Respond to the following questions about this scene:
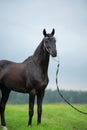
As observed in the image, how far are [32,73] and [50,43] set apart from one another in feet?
4.37

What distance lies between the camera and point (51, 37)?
43.1ft

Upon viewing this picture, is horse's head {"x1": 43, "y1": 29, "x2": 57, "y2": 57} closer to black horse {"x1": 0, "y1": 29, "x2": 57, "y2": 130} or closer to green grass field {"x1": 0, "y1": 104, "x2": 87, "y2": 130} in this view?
black horse {"x1": 0, "y1": 29, "x2": 57, "y2": 130}

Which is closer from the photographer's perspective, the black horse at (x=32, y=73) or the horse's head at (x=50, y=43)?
the horse's head at (x=50, y=43)

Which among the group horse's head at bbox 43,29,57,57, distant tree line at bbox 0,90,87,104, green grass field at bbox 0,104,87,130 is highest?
horse's head at bbox 43,29,57,57

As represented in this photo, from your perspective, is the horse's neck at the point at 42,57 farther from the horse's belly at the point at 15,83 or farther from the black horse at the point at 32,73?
the horse's belly at the point at 15,83

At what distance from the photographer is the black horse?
1320 cm

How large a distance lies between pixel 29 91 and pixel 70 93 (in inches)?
3219

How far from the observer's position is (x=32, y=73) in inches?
531

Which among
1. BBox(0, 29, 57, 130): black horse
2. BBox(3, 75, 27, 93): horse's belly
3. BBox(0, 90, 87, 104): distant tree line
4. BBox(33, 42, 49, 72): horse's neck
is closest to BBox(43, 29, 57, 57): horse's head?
BBox(0, 29, 57, 130): black horse

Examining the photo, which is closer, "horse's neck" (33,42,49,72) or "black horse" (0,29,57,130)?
"black horse" (0,29,57,130)

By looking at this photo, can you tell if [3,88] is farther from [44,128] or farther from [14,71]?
[44,128]

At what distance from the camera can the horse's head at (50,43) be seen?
1279 centimetres

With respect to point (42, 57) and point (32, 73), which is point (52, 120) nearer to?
point (32, 73)

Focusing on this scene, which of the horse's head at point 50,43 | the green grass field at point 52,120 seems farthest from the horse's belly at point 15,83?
the horse's head at point 50,43
